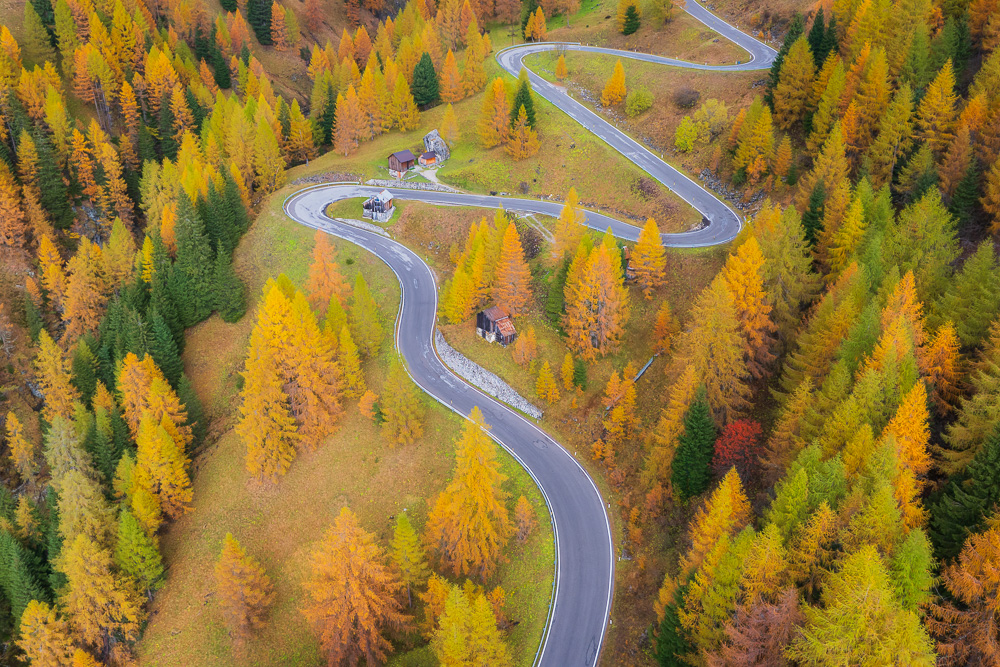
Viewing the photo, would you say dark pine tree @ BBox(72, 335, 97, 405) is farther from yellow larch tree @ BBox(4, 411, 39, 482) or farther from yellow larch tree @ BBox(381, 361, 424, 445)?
yellow larch tree @ BBox(381, 361, 424, 445)

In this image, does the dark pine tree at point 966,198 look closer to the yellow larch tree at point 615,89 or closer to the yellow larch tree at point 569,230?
the yellow larch tree at point 569,230

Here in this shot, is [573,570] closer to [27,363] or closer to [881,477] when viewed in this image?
[881,477]

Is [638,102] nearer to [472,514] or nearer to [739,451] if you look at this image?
[739,451]

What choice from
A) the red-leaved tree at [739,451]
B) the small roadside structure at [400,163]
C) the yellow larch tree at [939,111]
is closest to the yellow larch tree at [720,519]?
the red-leaved tree at [739,451]

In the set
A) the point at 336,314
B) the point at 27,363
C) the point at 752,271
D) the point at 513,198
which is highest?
the point at 752,271

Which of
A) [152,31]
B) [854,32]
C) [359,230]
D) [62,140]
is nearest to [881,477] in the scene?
[854,32]

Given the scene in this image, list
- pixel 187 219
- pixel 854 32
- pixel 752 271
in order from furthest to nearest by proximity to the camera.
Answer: pixel 187 219
pixel 854 32
pixel 752 271
